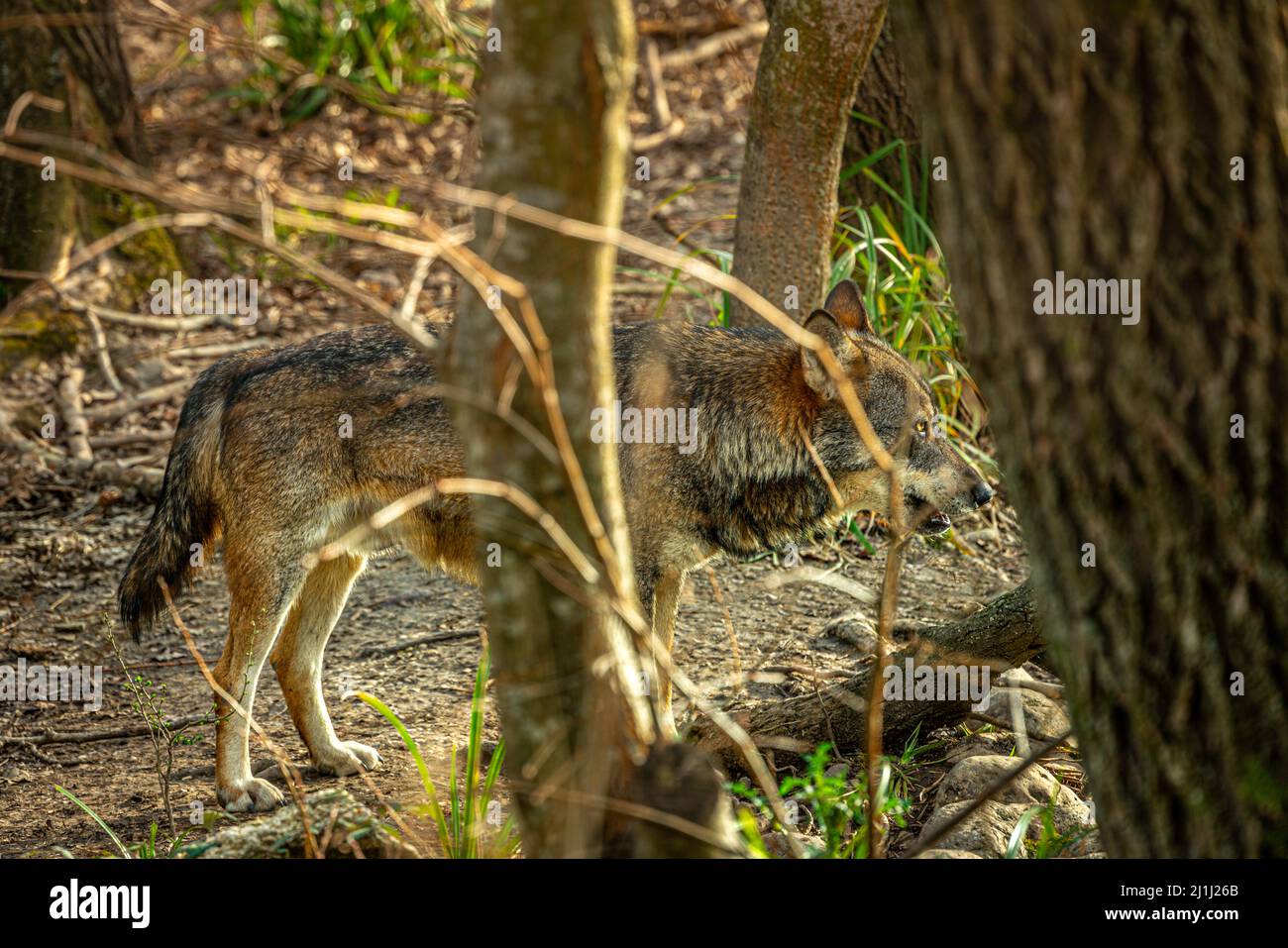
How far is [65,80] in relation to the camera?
30.6ft

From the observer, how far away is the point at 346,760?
558cm

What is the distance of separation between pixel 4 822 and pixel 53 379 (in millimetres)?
4721

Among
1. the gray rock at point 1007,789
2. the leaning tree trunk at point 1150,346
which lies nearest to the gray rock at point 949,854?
the gray rock at point 1007,789

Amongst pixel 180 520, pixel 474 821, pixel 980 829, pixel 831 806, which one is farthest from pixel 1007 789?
pixel 180 520

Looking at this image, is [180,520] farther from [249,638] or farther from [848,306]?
[848,306]

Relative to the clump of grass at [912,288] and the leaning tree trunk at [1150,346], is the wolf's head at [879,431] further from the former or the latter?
the leaning tree trunk at [1150,346]

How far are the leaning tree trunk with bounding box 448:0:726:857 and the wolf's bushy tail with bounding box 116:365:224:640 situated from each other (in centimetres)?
280

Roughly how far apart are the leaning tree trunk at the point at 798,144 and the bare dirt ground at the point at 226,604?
3.03 ft

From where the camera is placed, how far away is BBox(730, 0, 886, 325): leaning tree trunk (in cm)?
684

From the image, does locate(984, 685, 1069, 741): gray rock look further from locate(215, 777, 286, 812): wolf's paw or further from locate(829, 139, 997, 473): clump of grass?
locate(215, 777, 286, 812): wolf's paw

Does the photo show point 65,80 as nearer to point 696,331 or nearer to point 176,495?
point 176,495

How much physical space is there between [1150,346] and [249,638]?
3.88m

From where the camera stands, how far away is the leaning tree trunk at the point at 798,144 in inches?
269
